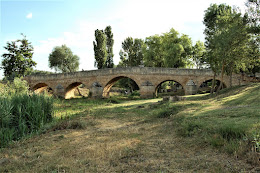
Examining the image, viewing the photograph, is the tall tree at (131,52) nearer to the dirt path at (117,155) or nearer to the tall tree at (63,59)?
the tall tree at (63,59)

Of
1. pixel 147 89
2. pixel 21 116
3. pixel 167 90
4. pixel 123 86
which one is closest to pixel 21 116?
pixel 21 116

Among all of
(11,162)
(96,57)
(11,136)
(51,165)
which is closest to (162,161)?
(51,165)

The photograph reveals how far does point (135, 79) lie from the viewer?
23641mm

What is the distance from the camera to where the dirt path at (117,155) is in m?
3.38

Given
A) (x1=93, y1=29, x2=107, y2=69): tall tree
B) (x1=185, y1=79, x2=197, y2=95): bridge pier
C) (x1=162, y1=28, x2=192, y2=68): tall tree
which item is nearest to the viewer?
(x1=185, y1=79, x2=197, y2=95): bridge pier

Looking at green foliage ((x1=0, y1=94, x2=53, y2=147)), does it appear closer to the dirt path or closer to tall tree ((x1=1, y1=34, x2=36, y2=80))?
the dirt path

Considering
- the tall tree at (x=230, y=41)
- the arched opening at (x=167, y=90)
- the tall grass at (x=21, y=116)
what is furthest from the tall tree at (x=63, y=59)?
the tall grass at (x=21, y=116)

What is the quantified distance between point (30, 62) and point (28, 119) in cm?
2108

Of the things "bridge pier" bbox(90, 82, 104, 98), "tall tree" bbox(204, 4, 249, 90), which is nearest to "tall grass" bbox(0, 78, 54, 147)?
"tall tree" bbox(204, 4, 249, 90)

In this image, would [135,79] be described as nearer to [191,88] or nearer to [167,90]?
[191,88]

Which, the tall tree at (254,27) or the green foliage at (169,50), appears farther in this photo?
the green foliage at (169,50)

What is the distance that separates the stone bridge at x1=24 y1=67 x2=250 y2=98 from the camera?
2124 cm

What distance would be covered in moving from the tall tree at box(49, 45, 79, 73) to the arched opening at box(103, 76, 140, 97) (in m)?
11.7

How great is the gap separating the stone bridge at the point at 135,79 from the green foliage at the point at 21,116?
15.7 meters
